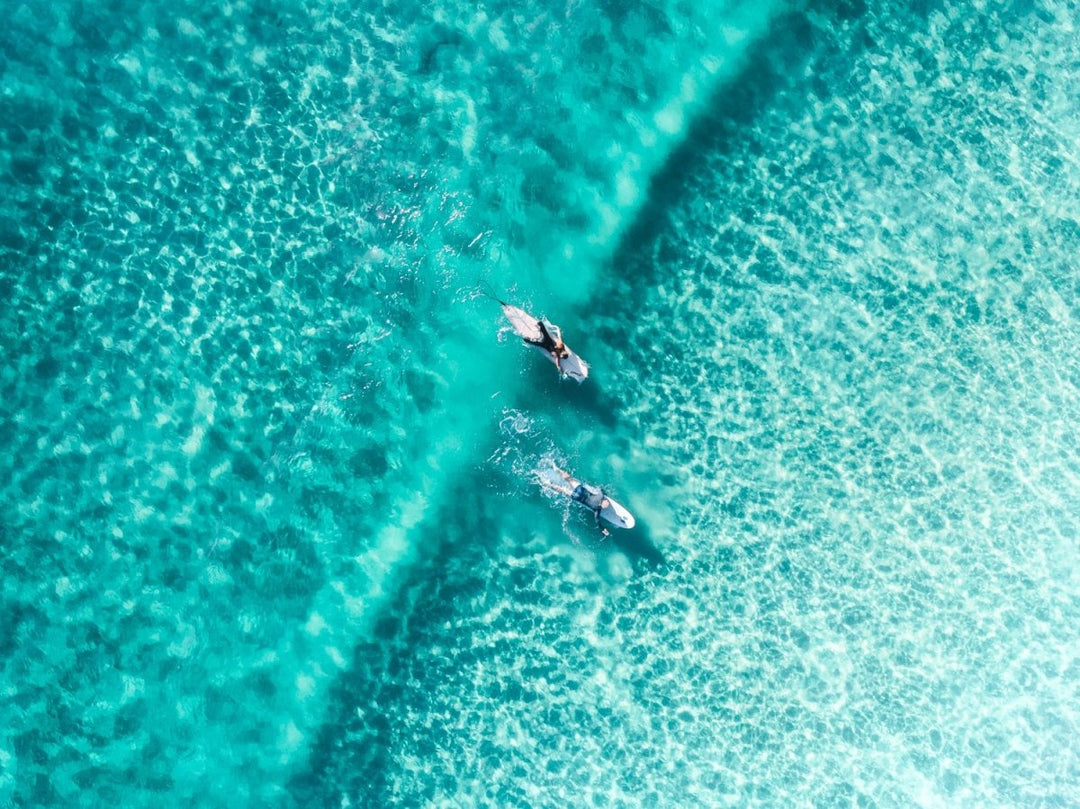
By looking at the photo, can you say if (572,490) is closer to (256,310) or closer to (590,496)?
(590,496)

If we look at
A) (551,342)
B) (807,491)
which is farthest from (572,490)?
(807,491)

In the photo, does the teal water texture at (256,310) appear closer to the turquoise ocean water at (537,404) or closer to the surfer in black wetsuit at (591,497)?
the turquoise ocean water at (537,404)

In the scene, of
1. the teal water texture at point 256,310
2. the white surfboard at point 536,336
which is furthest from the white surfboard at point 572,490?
the white surfboard at point 536,336

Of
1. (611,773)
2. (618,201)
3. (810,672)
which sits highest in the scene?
(618,201)

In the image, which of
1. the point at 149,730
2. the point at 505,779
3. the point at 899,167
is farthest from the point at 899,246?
the point at 149,730

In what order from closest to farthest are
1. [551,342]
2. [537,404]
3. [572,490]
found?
1. [551,342]
2. [572,490]
3. [537,404]

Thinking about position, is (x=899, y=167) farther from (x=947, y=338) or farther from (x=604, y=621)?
(x=604, y=621)
